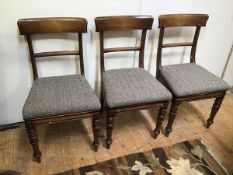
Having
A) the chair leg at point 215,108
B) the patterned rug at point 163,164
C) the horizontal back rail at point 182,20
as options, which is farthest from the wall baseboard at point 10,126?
the chair leg at point 215,108

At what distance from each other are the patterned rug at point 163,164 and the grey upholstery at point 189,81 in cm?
44

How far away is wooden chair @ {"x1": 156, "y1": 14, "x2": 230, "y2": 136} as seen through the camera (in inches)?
59.9

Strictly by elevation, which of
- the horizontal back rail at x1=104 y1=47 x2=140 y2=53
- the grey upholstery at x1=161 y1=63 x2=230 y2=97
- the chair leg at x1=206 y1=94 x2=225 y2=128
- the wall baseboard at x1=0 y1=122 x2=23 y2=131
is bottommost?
the wall baseboard at x1=0 y1=122 x2=23 y2=131

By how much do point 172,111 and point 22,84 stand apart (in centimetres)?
109

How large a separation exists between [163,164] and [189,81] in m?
0.60

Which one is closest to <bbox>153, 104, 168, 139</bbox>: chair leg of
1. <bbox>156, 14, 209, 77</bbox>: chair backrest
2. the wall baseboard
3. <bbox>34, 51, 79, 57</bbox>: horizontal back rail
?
<bbox>156, 14, 209, 77</bbox>: chair backrest

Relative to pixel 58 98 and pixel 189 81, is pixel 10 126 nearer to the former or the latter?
pixel 58 98

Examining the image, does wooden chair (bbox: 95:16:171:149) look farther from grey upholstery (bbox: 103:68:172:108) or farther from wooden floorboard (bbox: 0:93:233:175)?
wooden floorboard (bbox: 0:93:233:175)

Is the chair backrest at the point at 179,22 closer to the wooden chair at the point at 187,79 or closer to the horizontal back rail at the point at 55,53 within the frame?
the wooden chair at the point at 187,79

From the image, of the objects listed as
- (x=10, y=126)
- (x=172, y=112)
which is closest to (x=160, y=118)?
(x=172, y=112)

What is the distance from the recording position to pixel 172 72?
165 cm

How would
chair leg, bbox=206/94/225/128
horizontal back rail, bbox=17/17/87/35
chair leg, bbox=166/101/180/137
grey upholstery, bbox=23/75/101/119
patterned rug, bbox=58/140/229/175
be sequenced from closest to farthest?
grey upholstery, bbox=23/75/101/119 → horizontal back rail, bbox=17/17/87/35 → patterned rug, bbox=58/140/229/175 → chair leg, bbox=166/101/180/137 → chair leg, bbox=206/94/225/128

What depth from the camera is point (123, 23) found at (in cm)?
151

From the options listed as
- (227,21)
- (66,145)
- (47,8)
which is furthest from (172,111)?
(47,8)
